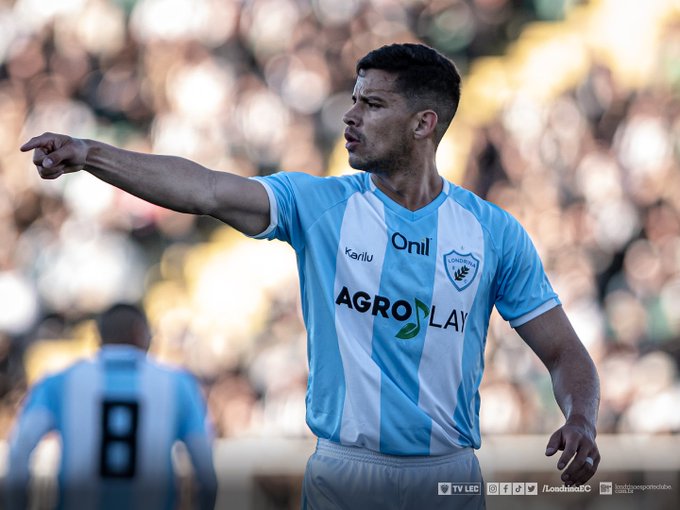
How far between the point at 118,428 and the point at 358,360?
2.23 metres

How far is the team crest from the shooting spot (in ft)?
10.6


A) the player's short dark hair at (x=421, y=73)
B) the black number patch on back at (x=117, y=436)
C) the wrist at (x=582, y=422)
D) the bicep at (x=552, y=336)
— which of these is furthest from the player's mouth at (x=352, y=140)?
the black number patch on back at (x=117, y=436)

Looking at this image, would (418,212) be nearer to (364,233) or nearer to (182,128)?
(364,233)

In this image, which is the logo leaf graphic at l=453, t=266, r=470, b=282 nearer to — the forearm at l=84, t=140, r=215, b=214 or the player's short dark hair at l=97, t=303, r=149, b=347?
the forearm at l=84, t=140, r=215, b=214

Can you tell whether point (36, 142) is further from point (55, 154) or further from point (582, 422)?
point (582, 422)

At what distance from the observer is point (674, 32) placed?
32.0 feet

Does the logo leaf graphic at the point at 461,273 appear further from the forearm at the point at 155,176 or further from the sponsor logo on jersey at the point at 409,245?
the forearm at the point at 155,176

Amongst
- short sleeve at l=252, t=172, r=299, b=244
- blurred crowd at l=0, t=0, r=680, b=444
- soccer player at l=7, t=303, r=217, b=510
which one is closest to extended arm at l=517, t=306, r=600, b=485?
short sleeve at l=252, t=172, r=299, b=244

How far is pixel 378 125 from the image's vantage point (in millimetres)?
3318

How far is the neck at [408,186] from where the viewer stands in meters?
3.34

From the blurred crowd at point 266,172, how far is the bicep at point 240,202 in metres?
4.89

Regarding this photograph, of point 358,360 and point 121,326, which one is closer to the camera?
point 358,360

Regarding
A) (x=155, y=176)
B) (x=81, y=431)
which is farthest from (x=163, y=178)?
(x=81, y=431)

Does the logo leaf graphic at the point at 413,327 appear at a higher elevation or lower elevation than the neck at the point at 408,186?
lower
